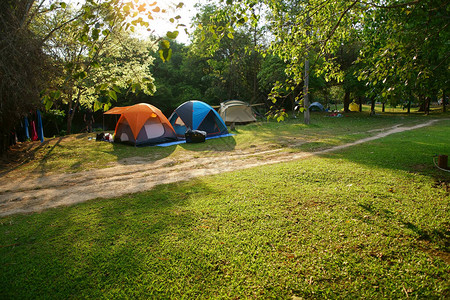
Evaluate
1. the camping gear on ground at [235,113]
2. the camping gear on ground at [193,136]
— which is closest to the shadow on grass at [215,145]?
the camping gear on ground at [193,136]

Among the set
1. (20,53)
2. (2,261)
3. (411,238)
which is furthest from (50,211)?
(411,238)

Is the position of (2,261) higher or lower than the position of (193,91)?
lower

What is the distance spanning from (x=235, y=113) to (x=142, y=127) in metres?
9.98

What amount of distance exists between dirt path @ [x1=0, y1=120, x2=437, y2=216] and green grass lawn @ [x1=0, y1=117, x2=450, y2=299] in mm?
699

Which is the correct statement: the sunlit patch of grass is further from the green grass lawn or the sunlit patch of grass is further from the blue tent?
the green grass lawn

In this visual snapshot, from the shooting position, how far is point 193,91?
28531 mm

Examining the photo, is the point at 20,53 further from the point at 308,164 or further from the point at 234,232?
the point at 308,164

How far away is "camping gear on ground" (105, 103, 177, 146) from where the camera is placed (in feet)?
39.8

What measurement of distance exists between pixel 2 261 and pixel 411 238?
5.64 metres

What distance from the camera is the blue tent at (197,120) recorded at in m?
14.2

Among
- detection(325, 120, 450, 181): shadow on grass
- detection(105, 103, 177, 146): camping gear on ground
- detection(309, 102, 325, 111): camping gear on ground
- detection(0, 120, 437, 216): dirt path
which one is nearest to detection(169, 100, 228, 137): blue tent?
detection(105, 103, 177, 146): camping gear on ground

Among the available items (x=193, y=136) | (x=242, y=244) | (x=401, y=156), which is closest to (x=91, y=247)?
(x=242, y=244)

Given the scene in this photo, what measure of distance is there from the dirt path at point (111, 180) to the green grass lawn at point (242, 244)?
0.70 meters

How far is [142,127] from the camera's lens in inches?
483
